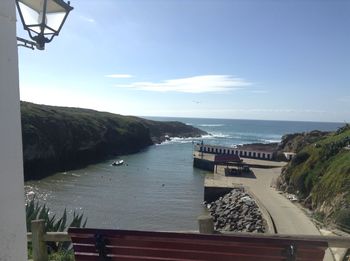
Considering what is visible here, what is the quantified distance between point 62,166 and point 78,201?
25.2 metres

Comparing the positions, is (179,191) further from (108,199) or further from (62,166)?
(62,166)

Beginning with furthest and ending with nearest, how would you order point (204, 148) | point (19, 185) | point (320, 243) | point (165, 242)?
point (204, 148) → point (165, 242) → point (320, 243) → point (19, 185)

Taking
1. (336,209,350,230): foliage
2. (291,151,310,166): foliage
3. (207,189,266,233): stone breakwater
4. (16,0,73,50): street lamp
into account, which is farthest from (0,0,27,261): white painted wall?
(291,151,310,166): foliage

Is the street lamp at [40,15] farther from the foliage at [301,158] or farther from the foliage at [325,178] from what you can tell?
the foliage at [301,158]

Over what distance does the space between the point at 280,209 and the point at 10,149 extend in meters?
25.2

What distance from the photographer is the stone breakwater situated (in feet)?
81.9

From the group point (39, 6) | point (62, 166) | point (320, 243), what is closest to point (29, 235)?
point (39, 6)

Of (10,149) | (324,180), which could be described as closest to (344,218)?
(324,180)

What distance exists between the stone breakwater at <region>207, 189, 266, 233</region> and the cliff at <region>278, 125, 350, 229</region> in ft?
11.1

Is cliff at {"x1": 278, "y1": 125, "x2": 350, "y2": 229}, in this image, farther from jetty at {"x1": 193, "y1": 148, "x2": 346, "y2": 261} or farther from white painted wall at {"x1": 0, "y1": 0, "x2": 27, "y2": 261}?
white painted wall at {"x1": 0, "y1": 0, "x2": 27, "y2": 261}

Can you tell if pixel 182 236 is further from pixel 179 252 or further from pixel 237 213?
pixel 237 213

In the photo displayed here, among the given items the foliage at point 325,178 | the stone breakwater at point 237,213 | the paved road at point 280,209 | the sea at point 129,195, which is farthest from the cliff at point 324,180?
the sea at point 129,195

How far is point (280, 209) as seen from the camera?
25.9 meters

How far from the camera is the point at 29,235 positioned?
Answer: 18.5ft
